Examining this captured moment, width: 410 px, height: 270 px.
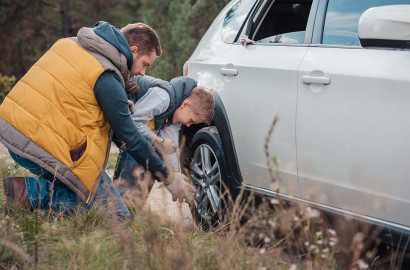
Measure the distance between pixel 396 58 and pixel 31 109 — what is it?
6.78 feet

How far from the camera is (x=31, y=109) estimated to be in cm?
373

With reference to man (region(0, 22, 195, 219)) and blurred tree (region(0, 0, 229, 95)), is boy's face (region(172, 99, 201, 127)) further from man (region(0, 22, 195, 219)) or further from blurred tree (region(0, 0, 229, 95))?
blurred tree (region(0, 0, 229, 95))

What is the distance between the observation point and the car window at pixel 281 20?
438 centimetres

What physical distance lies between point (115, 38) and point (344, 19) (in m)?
1.37

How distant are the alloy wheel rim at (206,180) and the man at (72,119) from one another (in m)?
0.77

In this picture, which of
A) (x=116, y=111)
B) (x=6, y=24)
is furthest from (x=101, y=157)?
(x=6, y=24)

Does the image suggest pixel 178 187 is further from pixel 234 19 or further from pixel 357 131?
pixel 234 19

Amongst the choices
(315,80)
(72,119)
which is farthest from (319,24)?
(72,119)

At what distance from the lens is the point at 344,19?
376 cm

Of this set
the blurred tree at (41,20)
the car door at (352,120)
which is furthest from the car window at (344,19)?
the blurred tree at (41,20)

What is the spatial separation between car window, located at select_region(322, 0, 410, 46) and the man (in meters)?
1.22

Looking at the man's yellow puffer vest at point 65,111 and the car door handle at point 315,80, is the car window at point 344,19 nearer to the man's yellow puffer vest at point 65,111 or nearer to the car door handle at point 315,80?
the car door handle at point 315,80

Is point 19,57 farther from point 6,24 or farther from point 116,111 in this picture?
point 116,111

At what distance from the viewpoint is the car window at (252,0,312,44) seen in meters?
4.38
